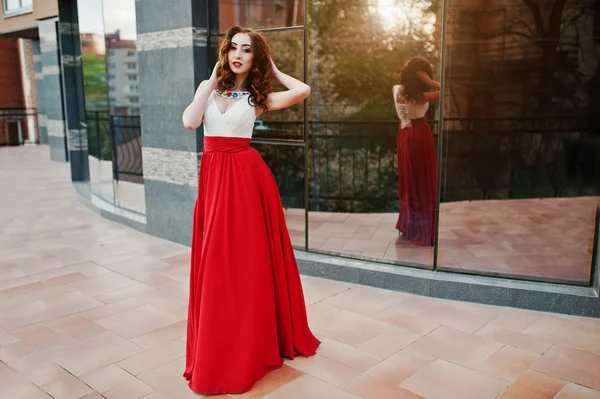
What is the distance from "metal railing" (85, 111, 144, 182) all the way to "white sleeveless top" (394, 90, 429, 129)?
3120 millimetres

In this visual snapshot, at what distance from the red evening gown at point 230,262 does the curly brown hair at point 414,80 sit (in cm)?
320

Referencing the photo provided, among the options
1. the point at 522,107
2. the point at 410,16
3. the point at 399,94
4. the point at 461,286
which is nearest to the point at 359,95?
the point at 410,16

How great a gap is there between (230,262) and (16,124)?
59.9 feet

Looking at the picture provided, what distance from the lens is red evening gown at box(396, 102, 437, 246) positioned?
5.86m

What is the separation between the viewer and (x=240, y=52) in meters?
2.94

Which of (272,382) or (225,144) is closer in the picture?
(225,144)

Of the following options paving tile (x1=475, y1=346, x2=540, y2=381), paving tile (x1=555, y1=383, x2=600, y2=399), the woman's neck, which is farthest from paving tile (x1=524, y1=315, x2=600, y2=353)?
the woman's neck

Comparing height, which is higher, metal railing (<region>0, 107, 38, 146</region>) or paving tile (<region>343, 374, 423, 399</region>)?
metal railing (<region>0, 107, 38, 146</region>)

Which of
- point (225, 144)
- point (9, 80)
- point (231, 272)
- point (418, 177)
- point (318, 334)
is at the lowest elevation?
point (318, 334)

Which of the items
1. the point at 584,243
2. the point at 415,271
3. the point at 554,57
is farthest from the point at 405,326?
the point at 554,57

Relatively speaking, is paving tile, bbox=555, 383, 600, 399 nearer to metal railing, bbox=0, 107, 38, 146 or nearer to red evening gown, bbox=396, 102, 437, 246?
red evening gown, bbox=396, 102, 437, 246

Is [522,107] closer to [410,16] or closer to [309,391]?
[410,16]

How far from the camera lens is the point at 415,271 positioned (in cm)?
465

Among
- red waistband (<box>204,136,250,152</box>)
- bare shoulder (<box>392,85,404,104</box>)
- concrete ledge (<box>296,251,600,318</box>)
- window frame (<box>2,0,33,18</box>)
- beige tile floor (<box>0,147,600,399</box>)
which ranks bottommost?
beige tile floor (<box>0,147,600,399</box>)
